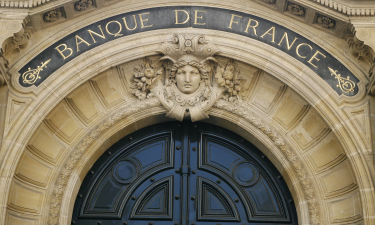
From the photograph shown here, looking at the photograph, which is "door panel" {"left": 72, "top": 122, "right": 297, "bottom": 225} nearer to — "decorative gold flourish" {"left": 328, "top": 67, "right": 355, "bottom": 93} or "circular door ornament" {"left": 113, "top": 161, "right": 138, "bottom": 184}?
"circular door ornament" {"left": 113, "top": 161, "right": 138, "bottom": 184}

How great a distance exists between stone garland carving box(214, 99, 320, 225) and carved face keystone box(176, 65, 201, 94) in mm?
447

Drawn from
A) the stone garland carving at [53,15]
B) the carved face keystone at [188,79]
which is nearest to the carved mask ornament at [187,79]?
the carved face keystone at [188,79]

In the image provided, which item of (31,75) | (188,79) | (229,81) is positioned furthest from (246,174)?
(31,75)

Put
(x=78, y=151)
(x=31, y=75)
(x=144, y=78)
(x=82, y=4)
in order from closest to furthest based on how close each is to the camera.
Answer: (x=31, y=75), (x=78, y=151), (x=82, y=4), (x=144, y=78)

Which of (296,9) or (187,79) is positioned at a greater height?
(296,9)

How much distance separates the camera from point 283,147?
7703 millimetres

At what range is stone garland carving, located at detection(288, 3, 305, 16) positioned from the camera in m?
7.72

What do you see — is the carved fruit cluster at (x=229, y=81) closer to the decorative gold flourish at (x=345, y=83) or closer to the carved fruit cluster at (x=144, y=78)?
the carved fruit cluster at (x=144, y=78)

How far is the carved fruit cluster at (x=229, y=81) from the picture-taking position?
26.0ft

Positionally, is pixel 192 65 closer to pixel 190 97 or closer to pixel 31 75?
pixel 190 97

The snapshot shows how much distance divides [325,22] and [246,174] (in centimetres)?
256

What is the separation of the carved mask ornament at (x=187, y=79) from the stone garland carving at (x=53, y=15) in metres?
1.39

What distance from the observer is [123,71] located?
7.97 m

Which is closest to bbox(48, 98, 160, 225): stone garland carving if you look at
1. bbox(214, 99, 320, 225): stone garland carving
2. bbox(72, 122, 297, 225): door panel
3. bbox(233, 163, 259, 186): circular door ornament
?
bbox(72, 122, 297, 225): door panel
